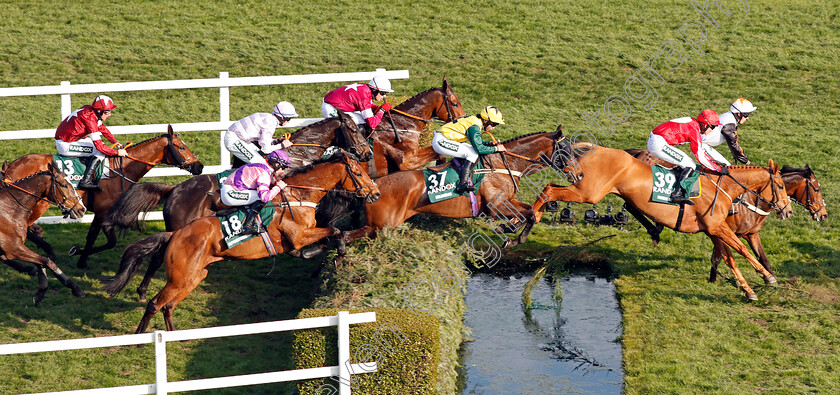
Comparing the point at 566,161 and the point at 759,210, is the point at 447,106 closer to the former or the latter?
the point at 566,161

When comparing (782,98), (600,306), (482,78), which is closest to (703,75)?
(782,98)

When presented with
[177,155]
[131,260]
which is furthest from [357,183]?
[177,155]

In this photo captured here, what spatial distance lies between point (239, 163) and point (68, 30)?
10209 millimetres

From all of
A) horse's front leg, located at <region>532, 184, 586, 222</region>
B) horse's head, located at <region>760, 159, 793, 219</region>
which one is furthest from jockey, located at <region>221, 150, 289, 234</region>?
horse's head, located at <region>760, 159, 793, 219</region>

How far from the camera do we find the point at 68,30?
20422 mm

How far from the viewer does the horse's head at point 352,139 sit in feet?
A: 39.9

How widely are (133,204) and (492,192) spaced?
4279mm

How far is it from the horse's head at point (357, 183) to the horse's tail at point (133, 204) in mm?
2348

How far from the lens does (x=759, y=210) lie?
39.2 feet

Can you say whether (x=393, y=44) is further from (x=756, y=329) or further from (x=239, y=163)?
(x=756, y=329)

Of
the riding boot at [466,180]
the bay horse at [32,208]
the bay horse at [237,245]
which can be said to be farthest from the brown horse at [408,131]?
the bay horse at [32,208]

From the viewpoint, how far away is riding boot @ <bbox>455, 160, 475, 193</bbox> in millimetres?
11289

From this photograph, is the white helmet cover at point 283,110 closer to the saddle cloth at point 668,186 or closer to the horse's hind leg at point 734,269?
the saddle cloth at point 668,186

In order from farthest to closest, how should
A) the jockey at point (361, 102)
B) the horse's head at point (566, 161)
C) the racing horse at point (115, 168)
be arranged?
1. the jockey at point (361, 102)
2. the racing horse at point (115, 168)
3. the horse's head at point (566, 161)
